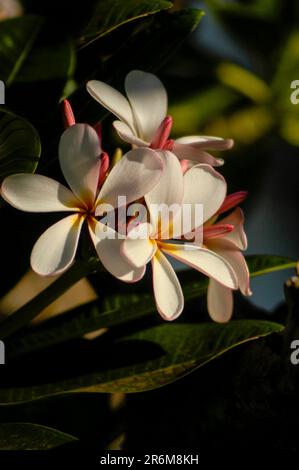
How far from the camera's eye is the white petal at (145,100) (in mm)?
666

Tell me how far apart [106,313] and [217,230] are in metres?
0.18

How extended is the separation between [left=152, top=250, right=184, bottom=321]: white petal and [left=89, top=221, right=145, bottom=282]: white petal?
0.03 meters

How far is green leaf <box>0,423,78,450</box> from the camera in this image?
581 millimetres

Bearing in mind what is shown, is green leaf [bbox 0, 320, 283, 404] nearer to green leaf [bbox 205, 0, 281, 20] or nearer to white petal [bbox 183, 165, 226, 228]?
white petal [bbox 183, 165, 226, 228]

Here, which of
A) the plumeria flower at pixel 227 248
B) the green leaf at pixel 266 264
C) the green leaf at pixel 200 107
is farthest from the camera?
the green leaf at pixel 200 107

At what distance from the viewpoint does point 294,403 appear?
2.33 ft

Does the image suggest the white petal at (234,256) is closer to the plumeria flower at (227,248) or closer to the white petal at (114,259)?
the plumeria flower at (227,248)

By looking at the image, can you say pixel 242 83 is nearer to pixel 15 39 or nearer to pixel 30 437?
pixel 15 39

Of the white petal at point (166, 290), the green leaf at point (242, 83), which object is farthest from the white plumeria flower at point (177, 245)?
the green leaf at point (242, 83)

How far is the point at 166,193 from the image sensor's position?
1.90 ft

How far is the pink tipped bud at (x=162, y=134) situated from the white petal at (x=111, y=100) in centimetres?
4

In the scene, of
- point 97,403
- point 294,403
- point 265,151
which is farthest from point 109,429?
point 265,151

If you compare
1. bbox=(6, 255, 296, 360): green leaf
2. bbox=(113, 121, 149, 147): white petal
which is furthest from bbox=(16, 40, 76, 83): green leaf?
bbox=(6, 255, 296, 360): green leaf

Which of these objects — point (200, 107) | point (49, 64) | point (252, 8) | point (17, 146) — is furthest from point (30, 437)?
point (252, 8)
